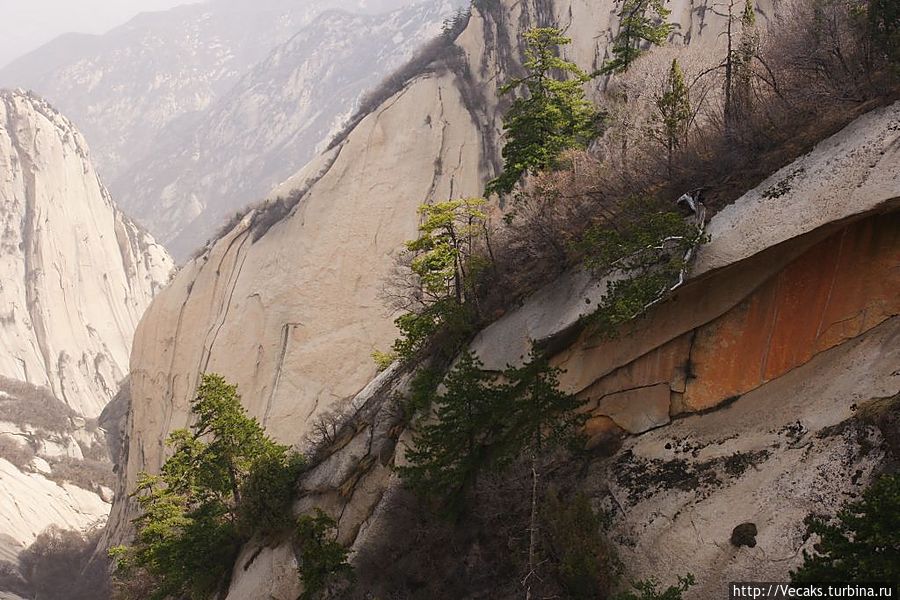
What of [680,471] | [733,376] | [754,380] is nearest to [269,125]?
[733,376]

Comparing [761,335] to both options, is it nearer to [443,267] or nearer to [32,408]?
[443,267]

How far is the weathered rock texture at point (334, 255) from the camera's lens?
114 ft

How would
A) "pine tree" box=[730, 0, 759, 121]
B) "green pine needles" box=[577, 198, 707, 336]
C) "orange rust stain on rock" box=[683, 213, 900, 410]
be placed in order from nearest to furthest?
"orange rust stain on rock" box=[683, 213, 900, 410]
"green pine needles" box=[577, 198, 707, 336]
"pine tree" box=[730, 0, 759, 121]

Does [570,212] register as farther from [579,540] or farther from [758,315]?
[579,540]

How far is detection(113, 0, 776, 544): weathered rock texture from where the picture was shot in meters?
34.7

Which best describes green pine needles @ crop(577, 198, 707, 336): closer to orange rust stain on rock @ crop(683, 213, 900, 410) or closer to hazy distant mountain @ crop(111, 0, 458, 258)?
orange rust stain on rock @ crop(683, 213, 900, 410)

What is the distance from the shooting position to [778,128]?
14891 millimetres

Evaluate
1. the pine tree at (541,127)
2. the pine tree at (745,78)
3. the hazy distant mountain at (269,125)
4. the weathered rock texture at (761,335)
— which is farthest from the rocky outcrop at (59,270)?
the pine tree at (745,78)

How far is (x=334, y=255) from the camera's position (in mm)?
37031

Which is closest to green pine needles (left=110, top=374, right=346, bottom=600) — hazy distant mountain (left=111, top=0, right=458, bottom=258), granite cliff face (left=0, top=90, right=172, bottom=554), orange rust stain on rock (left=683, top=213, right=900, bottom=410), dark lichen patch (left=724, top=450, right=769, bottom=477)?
orange rust stain on rock (left=683, top=213, right=900, bottom=410)

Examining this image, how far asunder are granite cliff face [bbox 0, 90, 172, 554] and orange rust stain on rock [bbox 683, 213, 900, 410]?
6370cm

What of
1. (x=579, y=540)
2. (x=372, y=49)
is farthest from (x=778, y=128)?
(x=372, y=49)

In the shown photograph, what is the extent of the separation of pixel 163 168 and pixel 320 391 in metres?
158

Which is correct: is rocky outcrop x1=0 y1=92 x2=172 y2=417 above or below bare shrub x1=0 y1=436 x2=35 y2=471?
above
